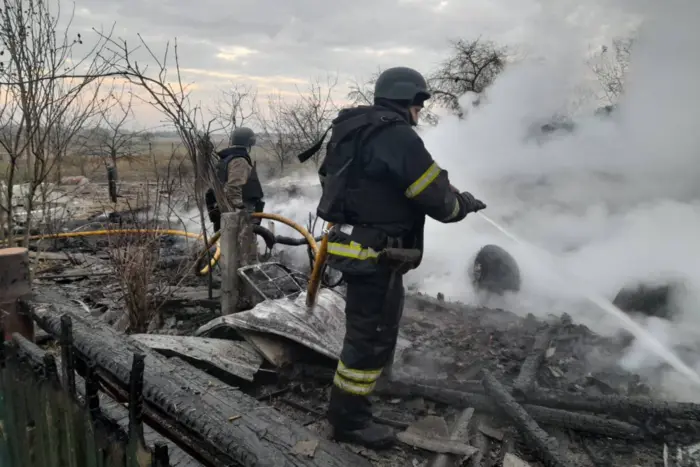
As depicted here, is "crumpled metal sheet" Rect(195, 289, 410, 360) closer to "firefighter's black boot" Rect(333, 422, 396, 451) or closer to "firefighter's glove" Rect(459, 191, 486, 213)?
"firefighter's black boot" Rect(333, 422, 396, 451)

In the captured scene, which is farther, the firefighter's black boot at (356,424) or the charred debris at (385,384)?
the firefighter's black boot at (356,424)

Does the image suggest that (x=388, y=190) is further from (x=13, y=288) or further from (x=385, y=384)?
(x=13, y=288)

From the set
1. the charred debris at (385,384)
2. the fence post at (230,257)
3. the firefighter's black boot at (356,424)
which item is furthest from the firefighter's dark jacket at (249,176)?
the firefighter's black boot at (356,424)

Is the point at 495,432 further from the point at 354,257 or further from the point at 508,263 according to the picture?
the point at 508,263

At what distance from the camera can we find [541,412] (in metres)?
3.25

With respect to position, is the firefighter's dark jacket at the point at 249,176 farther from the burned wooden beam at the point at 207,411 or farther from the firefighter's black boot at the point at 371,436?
the firefighter's black boot at the point at 371,436

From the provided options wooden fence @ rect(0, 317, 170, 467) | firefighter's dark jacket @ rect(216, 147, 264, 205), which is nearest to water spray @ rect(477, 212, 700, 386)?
wooden fence @ rect(0, 317, 170, 467)

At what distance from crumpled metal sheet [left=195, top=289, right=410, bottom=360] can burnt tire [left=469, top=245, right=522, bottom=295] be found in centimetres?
228

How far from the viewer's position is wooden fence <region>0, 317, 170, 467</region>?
4.61 ft

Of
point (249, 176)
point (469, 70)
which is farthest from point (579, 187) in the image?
point (469, 70)

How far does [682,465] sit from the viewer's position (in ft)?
9.44

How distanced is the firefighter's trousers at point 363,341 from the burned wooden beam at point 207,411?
58 cm

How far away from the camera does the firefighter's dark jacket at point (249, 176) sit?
22.9 feet

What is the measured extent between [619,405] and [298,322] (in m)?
2.11
